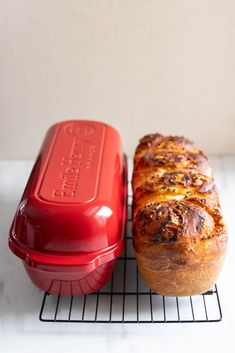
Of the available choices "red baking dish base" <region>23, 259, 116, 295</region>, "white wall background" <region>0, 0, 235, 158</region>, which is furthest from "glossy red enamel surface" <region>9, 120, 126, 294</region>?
"white wall background" <region>0, 0, 235, 158</region>

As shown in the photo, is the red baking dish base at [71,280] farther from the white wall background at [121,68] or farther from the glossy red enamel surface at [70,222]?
the white wall background at [121,68]

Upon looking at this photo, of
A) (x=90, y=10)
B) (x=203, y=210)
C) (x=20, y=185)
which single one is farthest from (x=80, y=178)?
(x=90, y=10)

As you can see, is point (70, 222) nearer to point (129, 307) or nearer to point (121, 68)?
point (129, 307)

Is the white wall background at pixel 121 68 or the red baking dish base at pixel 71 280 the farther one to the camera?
the white wall background at pixel 121 68

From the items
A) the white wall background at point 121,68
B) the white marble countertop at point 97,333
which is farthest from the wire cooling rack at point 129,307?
the white wall background at point 121,68

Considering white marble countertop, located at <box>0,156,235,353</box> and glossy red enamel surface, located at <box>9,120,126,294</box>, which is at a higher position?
glossy red enamel surface, located at <box>9,120,126,294</box>

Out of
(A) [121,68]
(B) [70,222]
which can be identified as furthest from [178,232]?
(A) [121,68]

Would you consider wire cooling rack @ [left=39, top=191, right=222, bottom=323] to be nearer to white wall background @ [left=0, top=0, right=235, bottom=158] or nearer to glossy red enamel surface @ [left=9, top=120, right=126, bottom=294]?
glossy red enamel surface @ [left=9, top=120, right=126, bottom=294]
